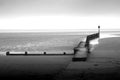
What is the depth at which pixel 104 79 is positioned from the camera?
8.77 m

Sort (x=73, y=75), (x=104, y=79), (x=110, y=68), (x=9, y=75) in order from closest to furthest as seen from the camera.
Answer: (x=104, y=79), (x=73, y=75), (x=9, y=75), (x=110, y=68)

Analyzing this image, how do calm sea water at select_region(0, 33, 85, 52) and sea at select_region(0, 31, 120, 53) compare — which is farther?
calm sea water at select_region(0, 33, 85, 52)

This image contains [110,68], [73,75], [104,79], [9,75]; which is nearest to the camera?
[104,79]

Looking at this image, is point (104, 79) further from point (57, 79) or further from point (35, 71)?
point (35, 71)

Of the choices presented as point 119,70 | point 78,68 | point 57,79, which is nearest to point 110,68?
point 119,70

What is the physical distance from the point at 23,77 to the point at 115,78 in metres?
4.40

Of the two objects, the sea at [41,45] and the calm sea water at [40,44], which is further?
the calm sea water at [40,44]

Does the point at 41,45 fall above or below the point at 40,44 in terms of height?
above

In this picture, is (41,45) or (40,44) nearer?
(41,45)

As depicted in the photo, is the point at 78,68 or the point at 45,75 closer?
the point at 45,75

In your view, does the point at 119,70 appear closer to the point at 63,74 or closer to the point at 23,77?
the point at 63,74

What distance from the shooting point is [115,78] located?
8844 millimetres

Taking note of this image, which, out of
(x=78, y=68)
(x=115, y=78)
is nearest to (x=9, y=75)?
(x=78, y=68)

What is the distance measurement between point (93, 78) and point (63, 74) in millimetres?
1596
